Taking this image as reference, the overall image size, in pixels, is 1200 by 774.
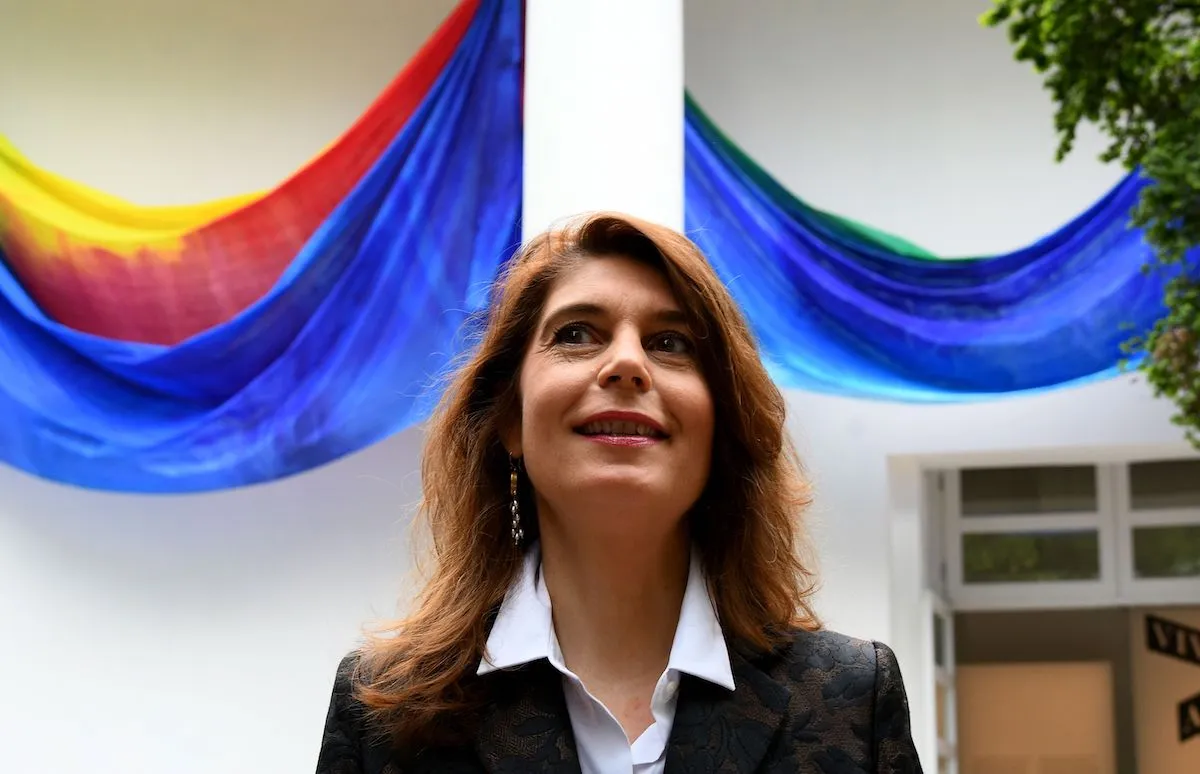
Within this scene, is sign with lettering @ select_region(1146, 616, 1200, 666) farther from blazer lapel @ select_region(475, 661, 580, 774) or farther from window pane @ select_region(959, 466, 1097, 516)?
blazer lapel @ select_region(475, 661, 580, 774)

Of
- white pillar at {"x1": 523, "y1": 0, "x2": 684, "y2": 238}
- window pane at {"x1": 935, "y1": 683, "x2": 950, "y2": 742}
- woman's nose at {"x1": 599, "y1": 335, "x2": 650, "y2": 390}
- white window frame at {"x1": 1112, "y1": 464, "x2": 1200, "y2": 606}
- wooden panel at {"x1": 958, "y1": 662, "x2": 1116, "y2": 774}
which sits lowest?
woman's nose at {"x1": 599, "y1": 335, "x2": 650, "y2": 390}

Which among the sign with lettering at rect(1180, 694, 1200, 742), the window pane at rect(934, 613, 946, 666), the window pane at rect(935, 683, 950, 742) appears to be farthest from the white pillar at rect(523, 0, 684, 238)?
the sign with lettering at rect(1180, 694, 1200, 742)

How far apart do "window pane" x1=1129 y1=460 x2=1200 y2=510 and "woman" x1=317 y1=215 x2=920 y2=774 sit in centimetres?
456

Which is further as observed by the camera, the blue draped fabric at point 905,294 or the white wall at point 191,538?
the white wall at point 191,538

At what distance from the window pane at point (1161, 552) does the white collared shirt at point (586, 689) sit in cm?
476

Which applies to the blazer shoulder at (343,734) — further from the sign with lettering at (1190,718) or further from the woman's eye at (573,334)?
the sign with lettering at (1190,718)

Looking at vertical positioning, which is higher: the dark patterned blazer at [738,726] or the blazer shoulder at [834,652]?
the blazer shoulder at [834,652]

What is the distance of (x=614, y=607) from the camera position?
1.57 meters

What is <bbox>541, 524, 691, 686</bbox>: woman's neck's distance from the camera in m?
1.56

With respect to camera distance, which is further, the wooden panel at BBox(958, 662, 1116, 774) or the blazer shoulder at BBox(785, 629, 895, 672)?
the wooden panel at BBox(958, 662, 1116, 774)

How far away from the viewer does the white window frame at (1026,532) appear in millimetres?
5973

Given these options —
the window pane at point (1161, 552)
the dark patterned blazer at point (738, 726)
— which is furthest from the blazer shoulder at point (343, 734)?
the window pane at point (1161, 552)

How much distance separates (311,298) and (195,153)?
4.05 feet

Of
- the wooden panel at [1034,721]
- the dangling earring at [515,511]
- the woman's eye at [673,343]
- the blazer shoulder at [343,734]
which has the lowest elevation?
the blazer shoulder at [343,734]
